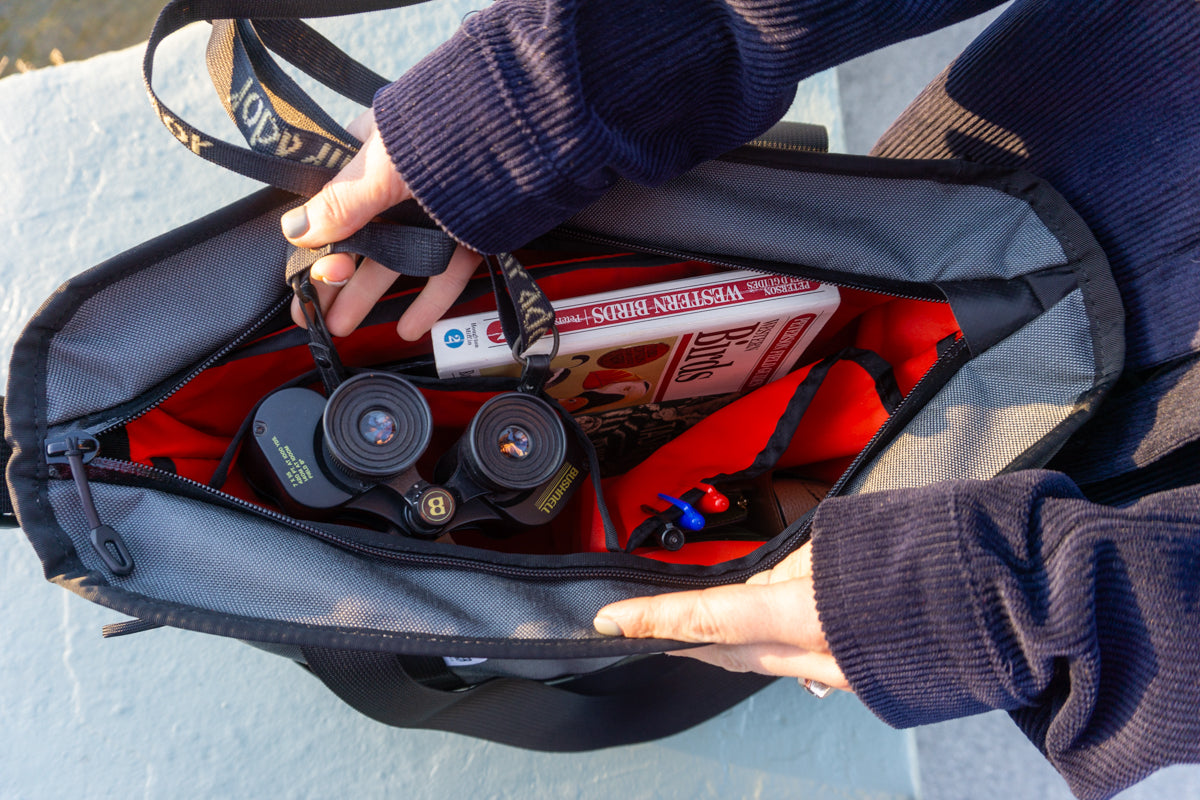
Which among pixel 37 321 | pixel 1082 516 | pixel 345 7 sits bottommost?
pixel 1082 516

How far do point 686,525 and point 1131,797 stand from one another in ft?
3.05

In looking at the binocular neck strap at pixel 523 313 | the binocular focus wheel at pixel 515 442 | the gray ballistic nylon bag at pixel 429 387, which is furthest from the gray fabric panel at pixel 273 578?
the binocular neck strap at pixel 523 313

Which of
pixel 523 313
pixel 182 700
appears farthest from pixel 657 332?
pixel 182 700

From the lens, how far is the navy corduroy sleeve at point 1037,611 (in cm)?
53

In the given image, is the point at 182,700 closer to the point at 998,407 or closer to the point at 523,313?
the point at 523,313

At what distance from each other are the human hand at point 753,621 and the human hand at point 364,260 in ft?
1.05

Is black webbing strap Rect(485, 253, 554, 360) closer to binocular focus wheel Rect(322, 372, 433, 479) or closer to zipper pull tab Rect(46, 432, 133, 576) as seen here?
binocular focus wheel Rect(322, 372, 433, 479)

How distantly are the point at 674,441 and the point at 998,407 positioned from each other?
0.37 m

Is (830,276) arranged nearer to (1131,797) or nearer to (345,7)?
(345,7)

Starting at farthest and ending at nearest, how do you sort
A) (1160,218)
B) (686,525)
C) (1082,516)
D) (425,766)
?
(425,766) < (686,525) < (1160,218) < (1082,516)

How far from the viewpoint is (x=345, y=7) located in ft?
2.19

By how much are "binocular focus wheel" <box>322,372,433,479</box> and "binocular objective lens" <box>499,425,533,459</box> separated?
0.07 meters

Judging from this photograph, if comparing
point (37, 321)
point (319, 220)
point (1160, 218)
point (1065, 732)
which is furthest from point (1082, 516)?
point (37, 321)

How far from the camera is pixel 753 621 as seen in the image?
0.63 meters
